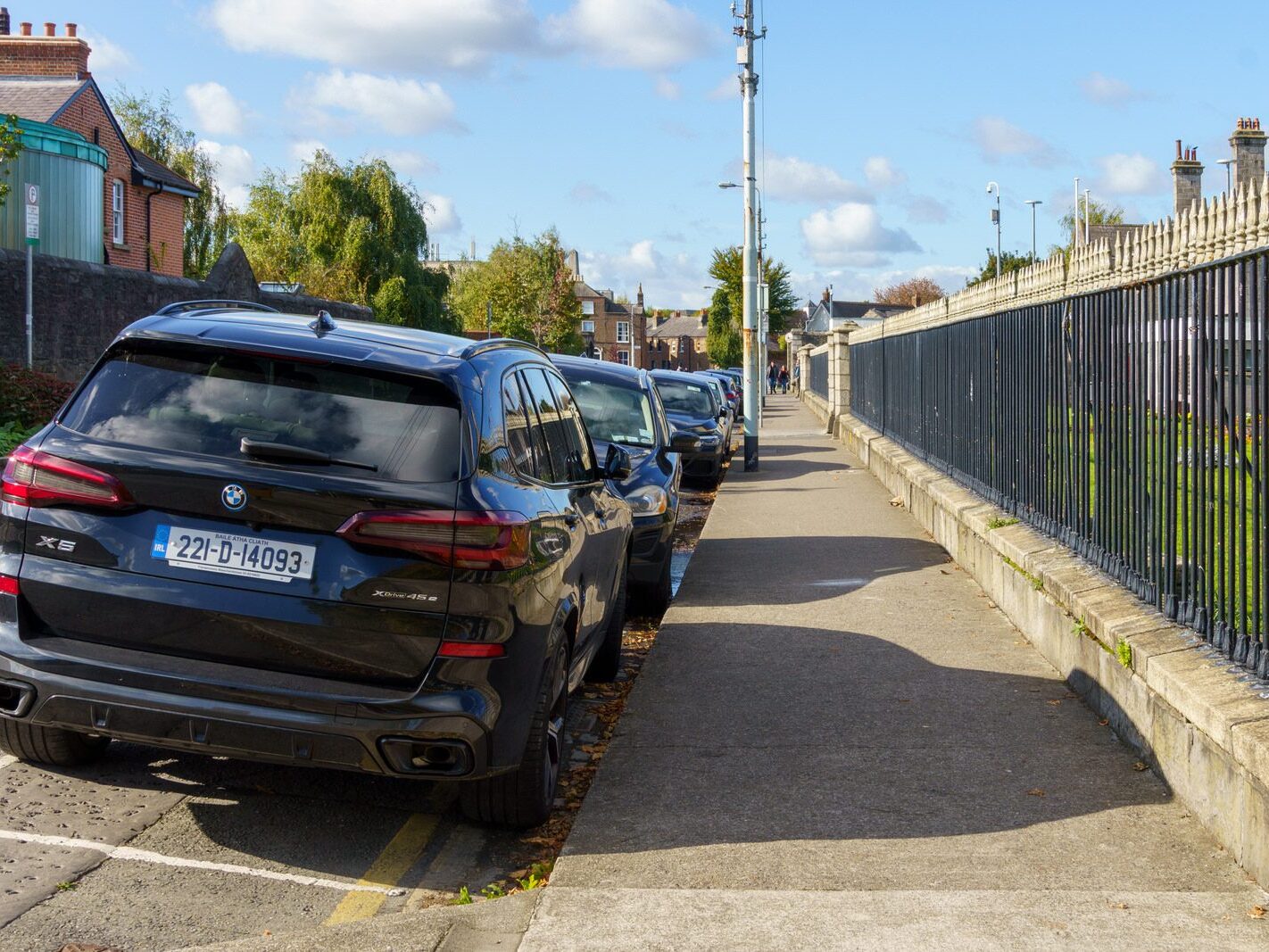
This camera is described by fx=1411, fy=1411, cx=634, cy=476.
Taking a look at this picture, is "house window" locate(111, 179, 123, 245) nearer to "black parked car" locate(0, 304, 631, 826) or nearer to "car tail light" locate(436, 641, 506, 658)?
"black parked car" locate(0, 304, 631, 826)

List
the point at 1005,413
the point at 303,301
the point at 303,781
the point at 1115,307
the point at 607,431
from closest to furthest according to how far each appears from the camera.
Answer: the point at 303,781, the point at 1115,307, the point at 1005,413, the point at 607,431, the point at 303,301

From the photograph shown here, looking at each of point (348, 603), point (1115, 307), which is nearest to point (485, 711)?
point (348, 603)

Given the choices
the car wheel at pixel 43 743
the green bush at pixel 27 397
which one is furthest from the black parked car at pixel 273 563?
the green bush at pixel 27 397

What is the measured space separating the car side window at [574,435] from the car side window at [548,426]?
52mm

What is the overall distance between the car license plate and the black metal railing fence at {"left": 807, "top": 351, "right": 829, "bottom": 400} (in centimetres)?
4012

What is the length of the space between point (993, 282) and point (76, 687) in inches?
382

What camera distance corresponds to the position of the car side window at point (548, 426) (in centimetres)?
589

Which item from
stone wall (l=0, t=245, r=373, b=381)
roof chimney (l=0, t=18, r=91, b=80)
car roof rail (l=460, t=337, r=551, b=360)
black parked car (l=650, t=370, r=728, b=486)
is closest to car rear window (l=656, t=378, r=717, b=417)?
black parked car (l=650, t=370, r=728, b=486)

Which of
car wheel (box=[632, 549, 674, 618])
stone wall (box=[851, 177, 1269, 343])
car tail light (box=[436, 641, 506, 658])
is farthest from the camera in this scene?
car wheel (box=[632, 549, 674, 618])

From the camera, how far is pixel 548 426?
20.1 feet

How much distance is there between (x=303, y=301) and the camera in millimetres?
31516

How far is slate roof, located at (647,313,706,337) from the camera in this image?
190750 mm

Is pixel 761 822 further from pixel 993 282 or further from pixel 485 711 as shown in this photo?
pixel 993 282

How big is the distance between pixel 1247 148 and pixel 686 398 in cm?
3409
